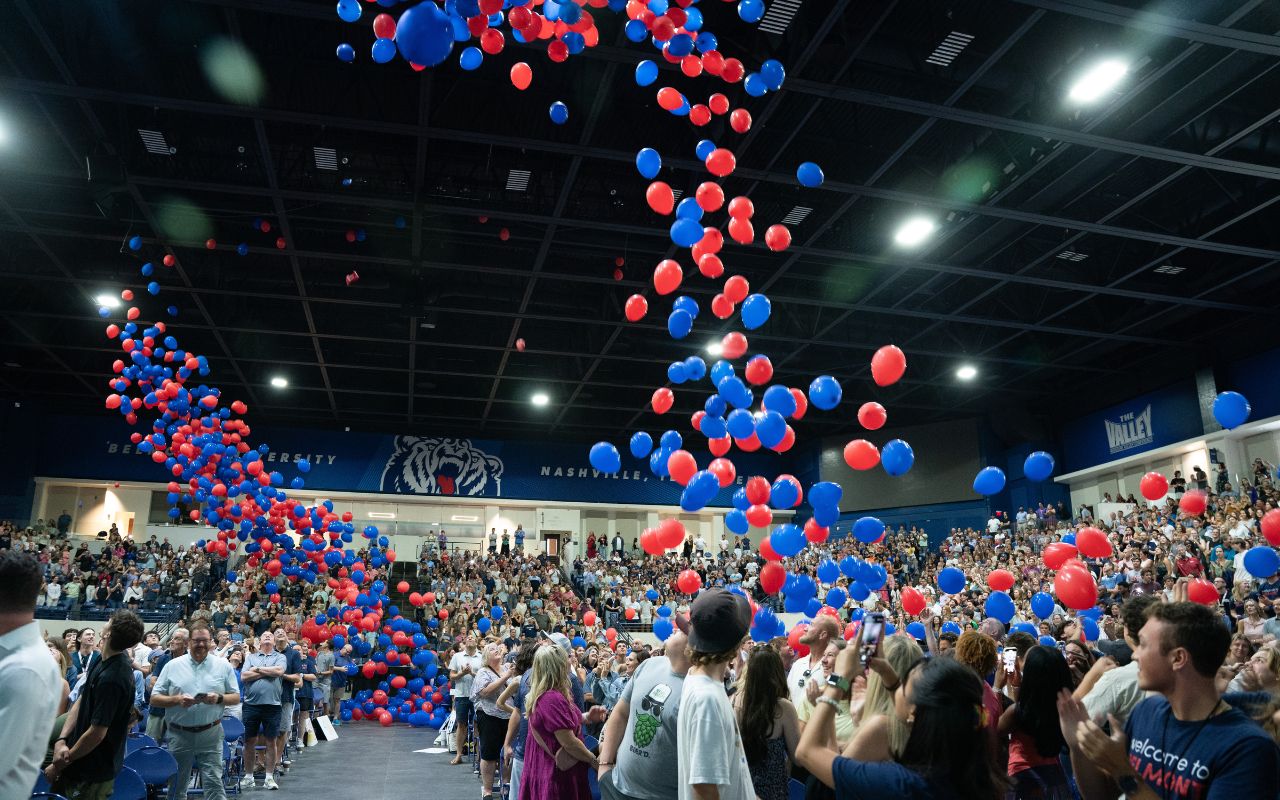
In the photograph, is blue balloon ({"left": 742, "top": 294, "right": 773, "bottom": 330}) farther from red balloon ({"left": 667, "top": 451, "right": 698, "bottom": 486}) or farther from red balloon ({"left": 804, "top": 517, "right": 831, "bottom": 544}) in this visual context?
red balloon ({"left": 804, "top": 517, "right": 831, "bottom": 544})

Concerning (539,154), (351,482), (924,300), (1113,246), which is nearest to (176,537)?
(351,482)

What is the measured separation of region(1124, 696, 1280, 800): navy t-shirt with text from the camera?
1.96 m

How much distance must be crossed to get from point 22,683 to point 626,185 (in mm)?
9712

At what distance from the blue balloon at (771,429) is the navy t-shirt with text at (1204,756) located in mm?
3573

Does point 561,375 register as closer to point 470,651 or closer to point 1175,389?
point 470,651

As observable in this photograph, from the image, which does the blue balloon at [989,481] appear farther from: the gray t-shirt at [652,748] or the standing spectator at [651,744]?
the gray t-shirt at [652,748]

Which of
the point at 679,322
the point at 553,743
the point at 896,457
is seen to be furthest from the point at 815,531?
the point at 553,743

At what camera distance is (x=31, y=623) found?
2494 millimetres

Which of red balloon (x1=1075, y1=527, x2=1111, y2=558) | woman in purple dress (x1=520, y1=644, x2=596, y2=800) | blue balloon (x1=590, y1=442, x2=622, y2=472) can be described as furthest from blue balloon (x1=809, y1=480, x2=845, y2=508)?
woman in purple dress (x1=520, y1=644, x2=596, y2=800)

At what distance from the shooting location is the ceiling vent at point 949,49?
8305 millimetres

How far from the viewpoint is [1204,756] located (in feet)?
6.81

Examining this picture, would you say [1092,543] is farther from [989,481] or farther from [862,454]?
[862,454]

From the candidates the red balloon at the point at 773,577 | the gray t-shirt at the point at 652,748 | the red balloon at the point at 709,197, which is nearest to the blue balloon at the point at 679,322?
the red balloon at the point at 709,197

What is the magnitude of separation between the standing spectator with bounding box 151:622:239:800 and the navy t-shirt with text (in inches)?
218
